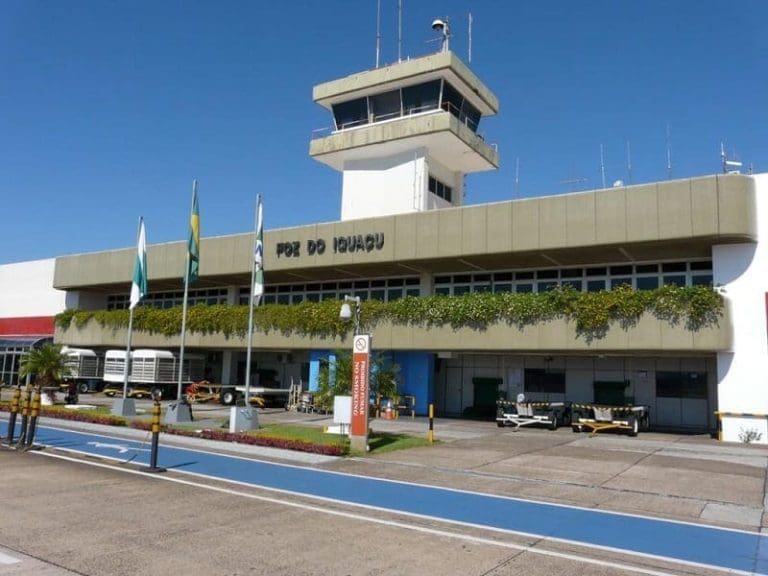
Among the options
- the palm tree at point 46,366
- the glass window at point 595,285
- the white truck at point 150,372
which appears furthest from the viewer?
the white truck at point 150,372

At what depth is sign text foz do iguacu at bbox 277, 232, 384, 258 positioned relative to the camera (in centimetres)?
3149

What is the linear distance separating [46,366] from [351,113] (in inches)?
821

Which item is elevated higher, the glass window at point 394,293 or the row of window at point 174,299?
the row of window at point 174,299

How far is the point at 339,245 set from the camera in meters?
32.8

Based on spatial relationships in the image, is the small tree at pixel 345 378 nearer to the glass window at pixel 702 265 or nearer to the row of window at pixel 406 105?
the glass window at pixel 702 265

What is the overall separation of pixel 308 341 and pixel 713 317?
760 inches

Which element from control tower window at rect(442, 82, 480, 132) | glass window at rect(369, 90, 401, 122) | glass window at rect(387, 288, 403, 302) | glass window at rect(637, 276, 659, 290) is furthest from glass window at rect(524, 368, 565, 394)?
glass window at rect(369, 90, 401, 122)

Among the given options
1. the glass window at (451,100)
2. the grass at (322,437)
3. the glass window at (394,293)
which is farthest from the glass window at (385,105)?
the grass at (322,437)

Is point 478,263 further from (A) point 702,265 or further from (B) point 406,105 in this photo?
(B) point 406,105

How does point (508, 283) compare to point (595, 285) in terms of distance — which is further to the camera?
point (508, 283)

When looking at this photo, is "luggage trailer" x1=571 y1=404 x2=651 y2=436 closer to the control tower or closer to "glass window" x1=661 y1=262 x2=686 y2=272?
"glass window" x1=661 y1=262 x2=686 y2=272

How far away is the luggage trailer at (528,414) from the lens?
87.1 ft

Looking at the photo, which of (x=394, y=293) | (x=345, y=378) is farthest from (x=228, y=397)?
(x=345, y=378)

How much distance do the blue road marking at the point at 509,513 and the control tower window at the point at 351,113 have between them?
24.5 metres
